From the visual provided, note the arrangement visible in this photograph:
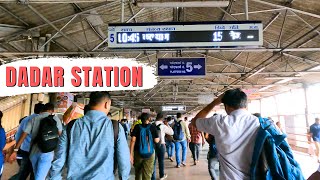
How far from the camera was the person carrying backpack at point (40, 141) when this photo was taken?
371 centimetres

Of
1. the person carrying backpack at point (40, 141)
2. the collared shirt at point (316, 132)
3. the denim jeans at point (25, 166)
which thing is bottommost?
the collared shirt at point (316, 132)

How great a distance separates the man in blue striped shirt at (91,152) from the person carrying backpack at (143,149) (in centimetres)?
273

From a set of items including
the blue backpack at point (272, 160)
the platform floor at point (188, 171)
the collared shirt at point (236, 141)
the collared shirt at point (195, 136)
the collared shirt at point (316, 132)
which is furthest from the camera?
the collared shirt at point (316, 132)

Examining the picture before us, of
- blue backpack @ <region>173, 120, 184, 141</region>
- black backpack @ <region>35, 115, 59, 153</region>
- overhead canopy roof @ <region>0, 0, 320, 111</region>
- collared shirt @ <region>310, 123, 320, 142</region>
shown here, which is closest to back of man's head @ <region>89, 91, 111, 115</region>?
black backpack @ <region>35, 115, 59, 153</region>

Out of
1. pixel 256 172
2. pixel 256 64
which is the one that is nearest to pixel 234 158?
pixel 256 172

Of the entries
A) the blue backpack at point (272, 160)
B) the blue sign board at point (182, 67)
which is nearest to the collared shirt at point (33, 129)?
the blue backpack at point (272, 160)

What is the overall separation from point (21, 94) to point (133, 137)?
30.4 feet

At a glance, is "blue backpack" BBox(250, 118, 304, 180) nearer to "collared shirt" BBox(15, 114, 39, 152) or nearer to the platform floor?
"collared shirt" BBox(15, 114, 39, 152)

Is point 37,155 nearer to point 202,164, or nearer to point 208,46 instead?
point 208,46

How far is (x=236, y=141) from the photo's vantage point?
5.72 feet

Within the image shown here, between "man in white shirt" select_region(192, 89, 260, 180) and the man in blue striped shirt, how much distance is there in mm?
683

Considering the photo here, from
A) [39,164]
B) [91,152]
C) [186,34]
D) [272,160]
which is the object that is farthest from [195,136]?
[272,160]

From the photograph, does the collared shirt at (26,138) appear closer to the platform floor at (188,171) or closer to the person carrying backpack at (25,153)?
the person carrying backpack at (25,153)

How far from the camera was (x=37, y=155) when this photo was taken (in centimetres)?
375
